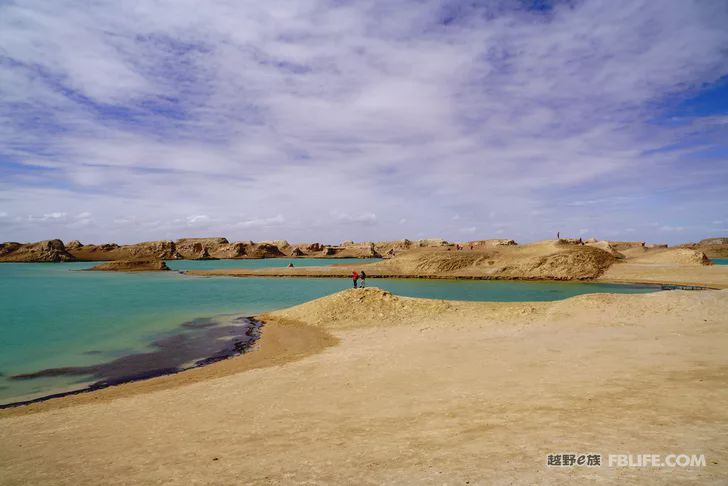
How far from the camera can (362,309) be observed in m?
24.8

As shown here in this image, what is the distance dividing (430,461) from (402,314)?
17731mm

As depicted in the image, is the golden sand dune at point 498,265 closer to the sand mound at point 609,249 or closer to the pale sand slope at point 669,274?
the pale sand slope at point 669,274

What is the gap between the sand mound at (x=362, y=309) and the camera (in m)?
23.5

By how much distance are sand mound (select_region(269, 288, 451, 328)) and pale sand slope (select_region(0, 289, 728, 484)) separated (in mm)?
6328

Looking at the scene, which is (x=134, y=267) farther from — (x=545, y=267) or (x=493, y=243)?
(x=493, y=243)

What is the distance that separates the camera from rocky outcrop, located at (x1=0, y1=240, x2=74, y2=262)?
524 feet

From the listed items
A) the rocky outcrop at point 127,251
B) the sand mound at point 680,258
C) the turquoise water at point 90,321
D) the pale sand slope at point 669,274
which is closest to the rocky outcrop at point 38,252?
the rocky outcrop at point 127,251

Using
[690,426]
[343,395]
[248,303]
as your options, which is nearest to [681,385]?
[690,426]

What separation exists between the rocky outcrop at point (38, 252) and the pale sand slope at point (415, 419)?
7310 inches

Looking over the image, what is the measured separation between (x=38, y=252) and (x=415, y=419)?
203m

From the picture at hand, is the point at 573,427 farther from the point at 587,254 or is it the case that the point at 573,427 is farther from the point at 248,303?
the point at 587,254

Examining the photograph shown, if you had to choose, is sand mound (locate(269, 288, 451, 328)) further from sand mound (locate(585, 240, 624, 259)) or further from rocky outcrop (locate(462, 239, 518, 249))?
rocky outcrop (locate(462, 239, 518, 249))

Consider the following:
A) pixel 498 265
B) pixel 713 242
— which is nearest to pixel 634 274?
pixel 498 265

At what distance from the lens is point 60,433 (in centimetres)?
898
